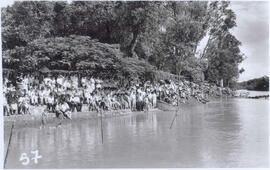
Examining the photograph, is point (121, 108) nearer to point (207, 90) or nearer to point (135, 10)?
point (135, 10)

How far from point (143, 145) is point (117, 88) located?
10.8 m

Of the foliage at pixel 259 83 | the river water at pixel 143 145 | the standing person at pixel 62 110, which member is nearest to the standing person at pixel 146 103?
the river water at pixel 143 145

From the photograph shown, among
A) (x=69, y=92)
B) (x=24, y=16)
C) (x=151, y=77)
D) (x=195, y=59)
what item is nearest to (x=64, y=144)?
(x=69, y=92)

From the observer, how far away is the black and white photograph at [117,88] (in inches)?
519

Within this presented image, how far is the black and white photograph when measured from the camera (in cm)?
1319

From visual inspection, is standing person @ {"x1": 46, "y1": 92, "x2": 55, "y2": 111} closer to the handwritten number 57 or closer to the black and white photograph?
the black and white photograph

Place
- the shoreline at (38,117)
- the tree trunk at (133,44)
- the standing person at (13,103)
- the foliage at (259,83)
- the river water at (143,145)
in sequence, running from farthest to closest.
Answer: the tree trunk at (133,44) < the foliage at (259,83) < the standing person at (13,103) < the shoreline at (38,117) < the river water at (143,145)

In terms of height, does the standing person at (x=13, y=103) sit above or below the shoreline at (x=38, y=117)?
above

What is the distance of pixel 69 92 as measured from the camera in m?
20.4

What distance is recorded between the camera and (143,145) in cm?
1439

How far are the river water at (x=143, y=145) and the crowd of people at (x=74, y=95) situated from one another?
1.09m

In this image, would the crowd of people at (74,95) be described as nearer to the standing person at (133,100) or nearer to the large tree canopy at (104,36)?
the standing person at (133,100)

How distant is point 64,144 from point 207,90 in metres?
31.3

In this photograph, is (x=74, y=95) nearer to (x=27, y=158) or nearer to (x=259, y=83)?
(x=27, y=158)
